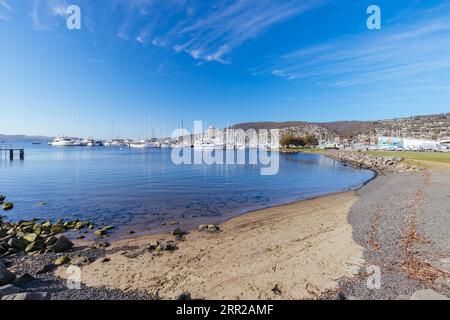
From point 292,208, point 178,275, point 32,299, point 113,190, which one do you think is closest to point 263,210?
point 292,208

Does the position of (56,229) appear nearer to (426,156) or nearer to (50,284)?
(50,284)

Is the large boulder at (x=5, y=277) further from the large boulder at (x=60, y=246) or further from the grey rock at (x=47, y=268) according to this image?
the large boulder at (x=60, y=246)

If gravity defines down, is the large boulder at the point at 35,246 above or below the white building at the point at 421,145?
below

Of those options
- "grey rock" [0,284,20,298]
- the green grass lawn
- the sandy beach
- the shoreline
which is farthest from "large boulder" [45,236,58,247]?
the green grass lawn

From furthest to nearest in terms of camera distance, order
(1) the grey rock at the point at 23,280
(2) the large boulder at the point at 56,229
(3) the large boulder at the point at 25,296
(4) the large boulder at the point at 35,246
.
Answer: (2) the large boulder at the point at 56,229 → (4) the large boulder at the point at 35,246 → (1) the grey rock at the point at 23,280 → (3) the large boulder at the point at 25,296

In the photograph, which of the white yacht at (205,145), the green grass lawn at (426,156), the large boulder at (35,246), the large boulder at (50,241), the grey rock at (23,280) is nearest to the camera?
the grey rock at (23,280)

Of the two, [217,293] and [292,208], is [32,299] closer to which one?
[217,293]

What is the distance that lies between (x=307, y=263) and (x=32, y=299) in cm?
735

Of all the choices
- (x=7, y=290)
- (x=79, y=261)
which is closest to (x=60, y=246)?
(x=79, y=261)

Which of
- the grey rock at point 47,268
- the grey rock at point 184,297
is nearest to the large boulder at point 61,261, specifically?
the grey rock at point 47,268

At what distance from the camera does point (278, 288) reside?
20.7 ft

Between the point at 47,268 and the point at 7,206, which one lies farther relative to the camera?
the point at 7,206

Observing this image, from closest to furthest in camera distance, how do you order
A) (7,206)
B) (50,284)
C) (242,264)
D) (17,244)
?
(50,284) < (242,264) < (17,244) < (7,206)

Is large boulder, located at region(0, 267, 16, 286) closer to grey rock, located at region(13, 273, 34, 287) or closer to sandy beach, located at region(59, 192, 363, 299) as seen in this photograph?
grey rock, located at region(13, 273, 34, 287)
